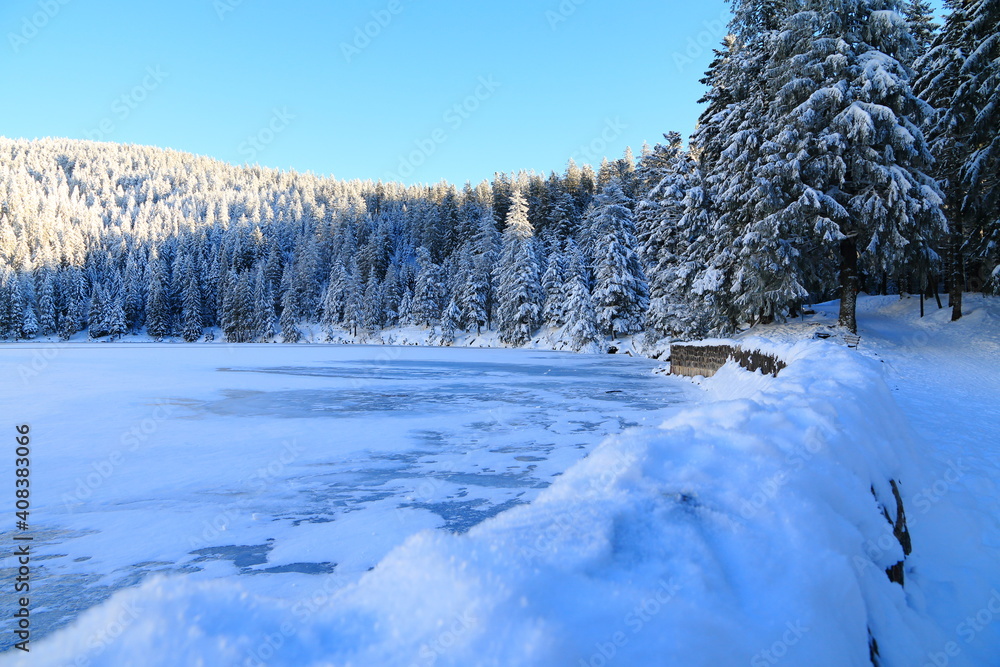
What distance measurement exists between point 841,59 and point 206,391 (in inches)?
841

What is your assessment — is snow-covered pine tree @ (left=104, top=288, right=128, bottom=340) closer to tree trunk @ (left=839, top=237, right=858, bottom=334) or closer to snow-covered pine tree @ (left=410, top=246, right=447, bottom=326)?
snow-covered pine tree @ (left=410, top=246, right=447, bottom=326)

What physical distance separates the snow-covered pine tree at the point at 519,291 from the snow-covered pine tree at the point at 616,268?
32.7ft

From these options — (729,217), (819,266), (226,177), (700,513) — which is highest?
(226,177)

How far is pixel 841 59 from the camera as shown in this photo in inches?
674

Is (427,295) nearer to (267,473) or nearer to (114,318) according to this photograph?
(114,318)

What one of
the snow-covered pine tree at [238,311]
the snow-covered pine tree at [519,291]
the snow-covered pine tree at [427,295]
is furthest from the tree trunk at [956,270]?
the snow-covered pine tree at [238,311]

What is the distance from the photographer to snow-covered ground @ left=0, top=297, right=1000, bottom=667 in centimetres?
143

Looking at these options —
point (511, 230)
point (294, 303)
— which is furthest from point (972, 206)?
point (294, 303)

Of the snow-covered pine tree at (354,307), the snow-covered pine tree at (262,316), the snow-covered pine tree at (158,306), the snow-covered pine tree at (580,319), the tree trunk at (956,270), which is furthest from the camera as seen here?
the snow-covered pine tree at (158,306)

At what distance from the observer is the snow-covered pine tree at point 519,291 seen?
5034 cm

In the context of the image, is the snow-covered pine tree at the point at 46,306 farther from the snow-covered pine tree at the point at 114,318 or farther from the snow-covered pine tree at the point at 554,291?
the snow-covered pine tree at the point at 554,291

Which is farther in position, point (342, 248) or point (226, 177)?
point (226, 177)

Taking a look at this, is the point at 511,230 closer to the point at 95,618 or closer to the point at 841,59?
the point at 841,59

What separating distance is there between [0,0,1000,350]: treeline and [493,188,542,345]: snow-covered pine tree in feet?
0.71
